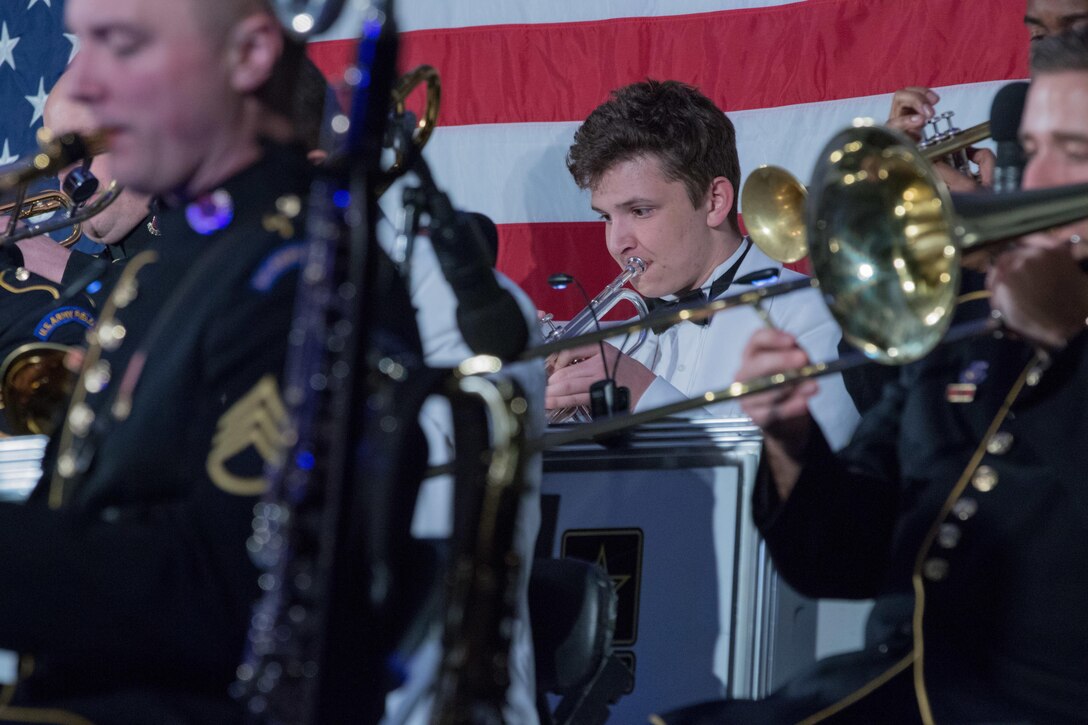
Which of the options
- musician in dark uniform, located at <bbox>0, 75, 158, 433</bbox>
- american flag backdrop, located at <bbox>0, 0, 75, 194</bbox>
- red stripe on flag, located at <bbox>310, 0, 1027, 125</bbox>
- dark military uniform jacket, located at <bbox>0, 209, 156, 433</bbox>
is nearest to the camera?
dark military uniform jacket, located at <bbox>0, 209, 156, 433</bbox>

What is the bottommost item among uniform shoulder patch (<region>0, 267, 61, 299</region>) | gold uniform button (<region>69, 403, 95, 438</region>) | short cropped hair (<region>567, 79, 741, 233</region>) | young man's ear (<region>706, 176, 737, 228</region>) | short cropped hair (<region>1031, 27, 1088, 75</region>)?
gold uniform button (<region>69, 403, 95, 438</region>)

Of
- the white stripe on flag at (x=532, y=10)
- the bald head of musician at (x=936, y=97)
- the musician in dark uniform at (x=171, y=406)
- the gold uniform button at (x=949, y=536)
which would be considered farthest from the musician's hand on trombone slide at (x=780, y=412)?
the white stripe on flag at (x=532, y=10)

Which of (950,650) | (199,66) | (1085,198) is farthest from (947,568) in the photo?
(199,66)

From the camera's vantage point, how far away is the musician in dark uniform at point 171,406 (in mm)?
1515

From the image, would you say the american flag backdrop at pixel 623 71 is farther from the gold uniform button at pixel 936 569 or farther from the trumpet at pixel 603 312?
the gold uniform button at pixel 936 569

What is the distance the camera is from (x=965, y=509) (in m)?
1.86

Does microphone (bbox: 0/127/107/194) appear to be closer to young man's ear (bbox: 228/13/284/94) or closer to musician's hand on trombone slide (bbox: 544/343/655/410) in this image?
young man's ear (bbox: 228/13/284/94)

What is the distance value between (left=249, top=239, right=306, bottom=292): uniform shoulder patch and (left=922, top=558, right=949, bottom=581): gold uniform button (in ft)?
2.97

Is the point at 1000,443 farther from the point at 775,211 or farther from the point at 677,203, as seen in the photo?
the point at 677,203

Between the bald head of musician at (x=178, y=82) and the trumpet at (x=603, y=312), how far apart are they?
78.8 inches

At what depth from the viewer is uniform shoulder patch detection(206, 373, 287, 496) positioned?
1503mm

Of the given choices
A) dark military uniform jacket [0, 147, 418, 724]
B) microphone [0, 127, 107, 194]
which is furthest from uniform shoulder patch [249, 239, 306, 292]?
microphone [0, 127, 107, 194]

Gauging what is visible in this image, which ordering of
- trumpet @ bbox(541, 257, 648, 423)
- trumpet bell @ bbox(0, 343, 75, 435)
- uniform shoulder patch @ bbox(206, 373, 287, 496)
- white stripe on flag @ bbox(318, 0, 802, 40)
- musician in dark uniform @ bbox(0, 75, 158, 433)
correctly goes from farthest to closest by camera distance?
white stripe on flag @ bbox(318, 0, 802, 40) < trumpet @ bbox(541, 257, 648, 423) < musician in dark uniform @ bbox(0, 75, 158, 433) < trumpet bell @ bbox(0, 343, 75, 435) < uniform shoulder patch @ bbox(206, 373, 287, 496)

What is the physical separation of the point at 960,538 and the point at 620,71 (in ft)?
9.67
